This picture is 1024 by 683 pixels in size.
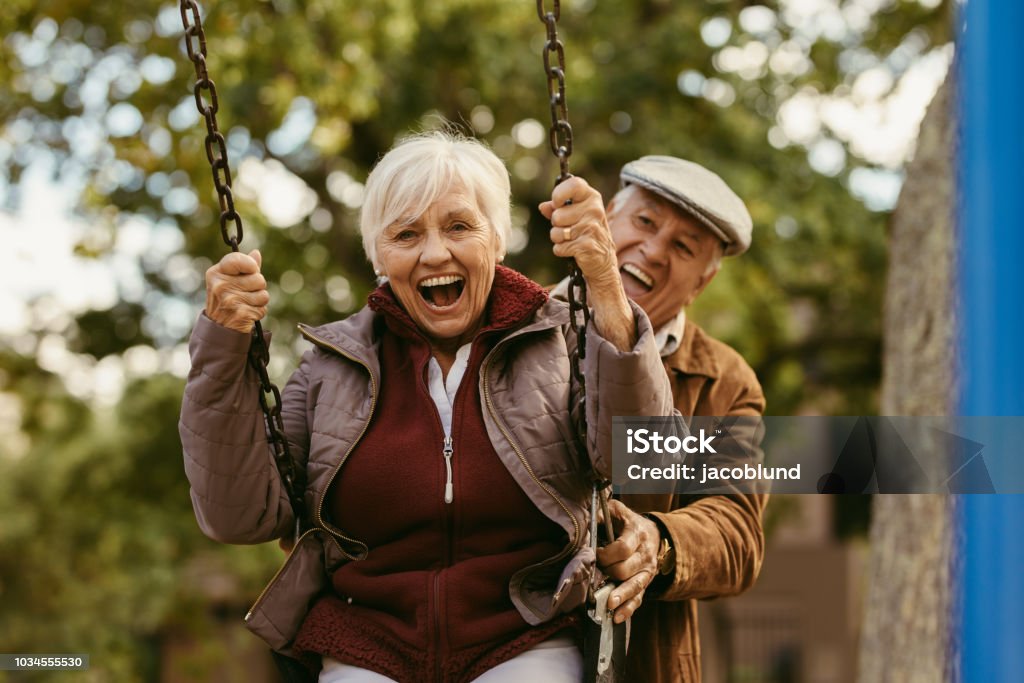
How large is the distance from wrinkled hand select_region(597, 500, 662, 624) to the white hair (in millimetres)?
610

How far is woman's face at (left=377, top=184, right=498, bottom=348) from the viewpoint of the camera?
2432 mm

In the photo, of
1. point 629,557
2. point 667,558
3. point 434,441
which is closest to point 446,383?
point 434,441

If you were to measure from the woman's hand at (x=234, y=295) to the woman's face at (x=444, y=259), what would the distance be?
0.27 m

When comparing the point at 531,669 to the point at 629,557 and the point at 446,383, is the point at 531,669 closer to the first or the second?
the point at 629,557

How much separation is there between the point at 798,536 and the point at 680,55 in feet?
54.8

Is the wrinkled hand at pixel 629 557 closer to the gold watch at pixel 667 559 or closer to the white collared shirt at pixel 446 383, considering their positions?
the gold watch at pixel 667 559

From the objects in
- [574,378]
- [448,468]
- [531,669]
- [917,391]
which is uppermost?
[917,391]

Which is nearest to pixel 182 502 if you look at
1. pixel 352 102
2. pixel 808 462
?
pixel 352 102

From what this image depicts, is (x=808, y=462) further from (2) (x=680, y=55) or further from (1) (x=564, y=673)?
(2) (x=680, y=55)

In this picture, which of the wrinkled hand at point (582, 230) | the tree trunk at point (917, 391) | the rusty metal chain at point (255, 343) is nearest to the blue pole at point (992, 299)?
the wrinkled hand at point (582, 230)

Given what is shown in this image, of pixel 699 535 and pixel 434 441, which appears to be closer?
pixel 434 441

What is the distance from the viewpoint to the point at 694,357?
3.03 m

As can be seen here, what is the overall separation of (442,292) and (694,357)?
81cm

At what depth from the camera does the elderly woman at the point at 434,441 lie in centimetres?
227
